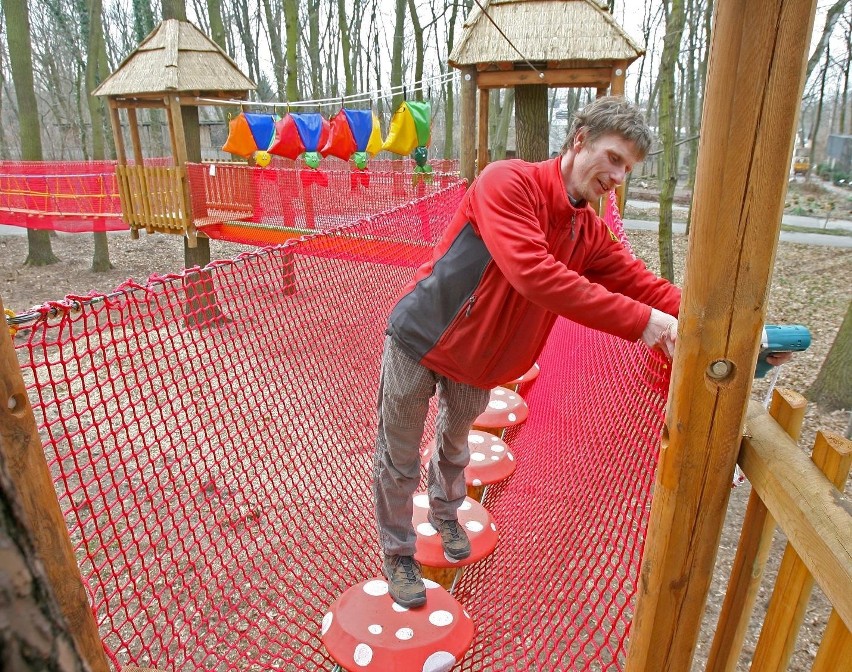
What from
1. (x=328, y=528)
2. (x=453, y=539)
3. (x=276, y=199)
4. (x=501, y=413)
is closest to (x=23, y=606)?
(x=453, y=539)

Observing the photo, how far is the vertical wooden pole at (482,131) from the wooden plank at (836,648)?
5286mm

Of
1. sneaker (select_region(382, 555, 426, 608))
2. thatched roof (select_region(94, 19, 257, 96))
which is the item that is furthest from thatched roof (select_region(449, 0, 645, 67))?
thatched roof (select_region(94, 19, 257, 96))

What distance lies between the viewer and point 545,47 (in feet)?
16.0

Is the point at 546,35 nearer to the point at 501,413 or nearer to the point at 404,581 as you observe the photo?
the point at 501,413

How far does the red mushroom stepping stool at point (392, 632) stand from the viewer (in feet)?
6.07

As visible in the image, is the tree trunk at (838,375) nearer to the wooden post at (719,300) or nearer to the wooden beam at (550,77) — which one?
the wooden beam at (550,77)

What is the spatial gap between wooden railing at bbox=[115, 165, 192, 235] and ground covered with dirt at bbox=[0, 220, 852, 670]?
1.49m

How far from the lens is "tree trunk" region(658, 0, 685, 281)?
27.2ft

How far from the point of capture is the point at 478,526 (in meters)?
2.53

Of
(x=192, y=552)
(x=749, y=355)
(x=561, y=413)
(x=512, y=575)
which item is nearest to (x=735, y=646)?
(x=749, y=355)

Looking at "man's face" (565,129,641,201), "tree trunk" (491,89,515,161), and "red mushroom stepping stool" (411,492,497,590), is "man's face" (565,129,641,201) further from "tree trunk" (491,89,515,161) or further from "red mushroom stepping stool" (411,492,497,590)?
"tree trunk" (491,89,515,161)

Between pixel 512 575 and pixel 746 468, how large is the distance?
147cm

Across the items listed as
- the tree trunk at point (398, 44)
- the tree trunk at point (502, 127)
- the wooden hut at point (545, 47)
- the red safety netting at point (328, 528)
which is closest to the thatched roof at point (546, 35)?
the wooden hut at point (545, 47)

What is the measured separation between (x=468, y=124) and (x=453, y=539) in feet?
13.7
